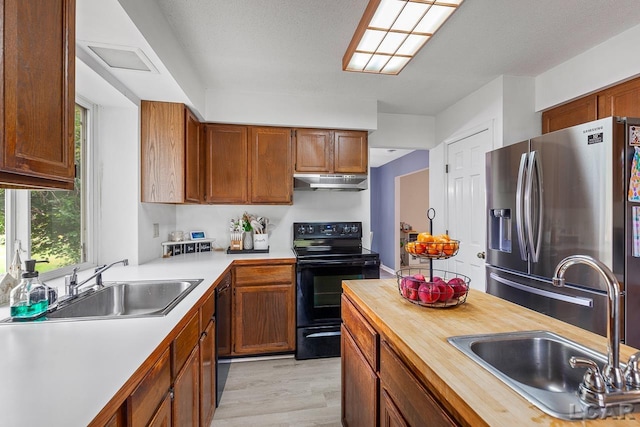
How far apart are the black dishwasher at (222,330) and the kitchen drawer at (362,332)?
0.86 metres

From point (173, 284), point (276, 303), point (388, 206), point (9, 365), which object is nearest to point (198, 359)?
point (173, 284)

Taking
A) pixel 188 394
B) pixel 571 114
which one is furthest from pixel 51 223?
pixel 571 114

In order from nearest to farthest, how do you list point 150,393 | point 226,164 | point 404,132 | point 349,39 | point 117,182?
point 150,393 → point 349,39 → point 117,182 → point 226,164 → point 404,132

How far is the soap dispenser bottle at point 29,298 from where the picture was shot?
3.99 ft

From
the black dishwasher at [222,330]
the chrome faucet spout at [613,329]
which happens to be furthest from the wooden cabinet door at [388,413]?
the black dishwasher at [222,330]

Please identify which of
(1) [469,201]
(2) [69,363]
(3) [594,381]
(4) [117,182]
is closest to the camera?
(3) [594,381]

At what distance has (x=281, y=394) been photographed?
226cm

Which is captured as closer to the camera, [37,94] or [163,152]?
[37,94]

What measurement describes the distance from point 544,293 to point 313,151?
86.7 inches

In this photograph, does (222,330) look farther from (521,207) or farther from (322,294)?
(521,207)

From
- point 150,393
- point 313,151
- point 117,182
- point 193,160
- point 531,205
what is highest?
point 313,151

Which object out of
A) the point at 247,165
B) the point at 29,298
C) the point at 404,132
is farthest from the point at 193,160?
the point at 404,132

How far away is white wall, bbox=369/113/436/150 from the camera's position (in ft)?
12.1

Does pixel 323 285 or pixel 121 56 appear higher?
pixel 121 56
